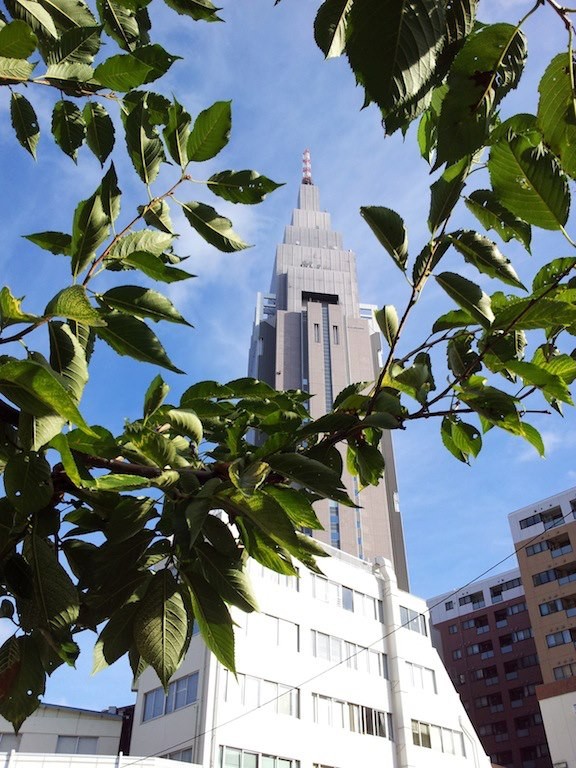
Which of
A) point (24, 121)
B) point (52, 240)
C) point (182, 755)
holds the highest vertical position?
point (182, 755)

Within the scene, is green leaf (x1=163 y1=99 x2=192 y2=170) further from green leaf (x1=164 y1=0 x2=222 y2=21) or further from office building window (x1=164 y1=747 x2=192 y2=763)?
→ office building window (x1=164 y1=747 x2=192 y2=763)

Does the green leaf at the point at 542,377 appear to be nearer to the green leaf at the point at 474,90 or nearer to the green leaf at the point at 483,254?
the green leaf at the point at 483,254

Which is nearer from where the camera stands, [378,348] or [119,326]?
[119,326]

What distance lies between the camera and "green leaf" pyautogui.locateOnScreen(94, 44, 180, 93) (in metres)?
1.43

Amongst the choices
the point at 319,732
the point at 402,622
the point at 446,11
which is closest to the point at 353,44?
the point at 446,11

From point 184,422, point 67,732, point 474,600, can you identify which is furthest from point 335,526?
point 184,422

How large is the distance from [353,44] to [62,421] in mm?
726

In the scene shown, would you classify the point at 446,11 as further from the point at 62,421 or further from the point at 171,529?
the point at 171,529

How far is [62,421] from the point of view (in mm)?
1055

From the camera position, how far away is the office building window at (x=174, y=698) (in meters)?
21.3

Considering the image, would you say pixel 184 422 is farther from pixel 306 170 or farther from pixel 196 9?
pixel 306 170

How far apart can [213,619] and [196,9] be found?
1.53 m

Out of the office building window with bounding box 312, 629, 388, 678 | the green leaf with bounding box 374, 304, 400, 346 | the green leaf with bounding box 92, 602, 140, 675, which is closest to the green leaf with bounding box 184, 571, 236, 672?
the green leaf with bounding box 92, 602, 140, 675

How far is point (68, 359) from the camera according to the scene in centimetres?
119
